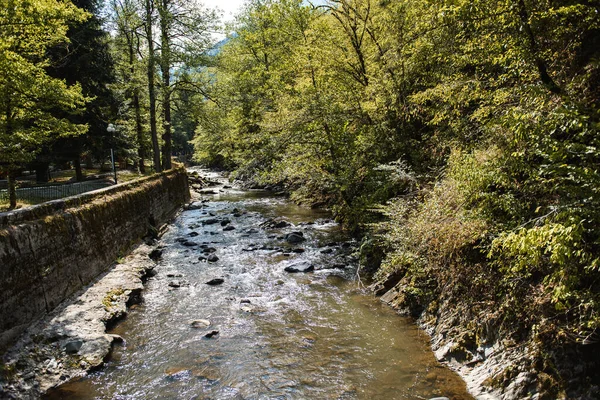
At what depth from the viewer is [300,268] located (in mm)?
10195

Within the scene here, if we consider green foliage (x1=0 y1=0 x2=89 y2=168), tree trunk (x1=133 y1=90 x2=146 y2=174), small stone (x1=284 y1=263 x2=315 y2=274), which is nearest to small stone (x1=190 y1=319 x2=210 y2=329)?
small stone (x1=284 y1=263 x2=315 y2=274)

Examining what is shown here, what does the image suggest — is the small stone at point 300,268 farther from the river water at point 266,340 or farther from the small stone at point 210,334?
the small stone at point 210,334

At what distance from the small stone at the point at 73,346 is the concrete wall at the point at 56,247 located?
889 millimetres

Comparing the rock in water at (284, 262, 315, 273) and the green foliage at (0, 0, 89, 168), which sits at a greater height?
the green foliage at (0, 0, 89, 168)

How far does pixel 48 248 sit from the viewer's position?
7.40 m

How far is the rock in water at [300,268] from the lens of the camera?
10.1 metres

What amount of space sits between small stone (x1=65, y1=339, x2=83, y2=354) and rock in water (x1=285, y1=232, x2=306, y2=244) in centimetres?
787

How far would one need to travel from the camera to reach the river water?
518 cm

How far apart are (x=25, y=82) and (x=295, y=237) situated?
9.46 m

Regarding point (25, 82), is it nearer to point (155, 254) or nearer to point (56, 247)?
point (56, 247)

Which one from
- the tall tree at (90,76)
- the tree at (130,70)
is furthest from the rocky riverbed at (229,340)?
the tree at (130,70)

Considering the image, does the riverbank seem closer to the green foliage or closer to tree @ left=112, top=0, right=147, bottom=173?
the green foliage

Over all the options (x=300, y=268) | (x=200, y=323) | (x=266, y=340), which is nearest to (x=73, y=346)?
(x=200, y=323)

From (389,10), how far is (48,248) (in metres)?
11.9
